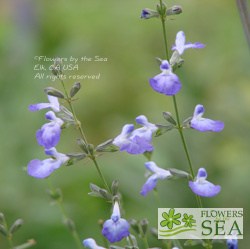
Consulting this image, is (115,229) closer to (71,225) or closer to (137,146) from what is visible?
(137,146)

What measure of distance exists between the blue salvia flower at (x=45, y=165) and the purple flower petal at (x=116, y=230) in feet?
0.43

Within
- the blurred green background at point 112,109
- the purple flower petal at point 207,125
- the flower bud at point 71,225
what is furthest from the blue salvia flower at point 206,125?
the blurred green background at point 112,109

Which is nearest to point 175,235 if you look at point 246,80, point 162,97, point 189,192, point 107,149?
point 107,149

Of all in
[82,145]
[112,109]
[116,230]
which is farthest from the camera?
[112,109]

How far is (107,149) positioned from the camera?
758 mm

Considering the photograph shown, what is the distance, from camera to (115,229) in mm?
639

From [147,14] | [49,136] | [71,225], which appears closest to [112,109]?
[71,225]

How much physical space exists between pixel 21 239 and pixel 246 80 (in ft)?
4.24

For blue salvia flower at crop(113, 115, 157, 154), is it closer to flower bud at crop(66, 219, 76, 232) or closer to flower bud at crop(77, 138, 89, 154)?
flower bud at crop(77, 138, 89, 154)

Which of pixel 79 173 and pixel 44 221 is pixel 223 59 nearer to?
pixel 79 173

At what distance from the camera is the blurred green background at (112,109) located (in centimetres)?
171

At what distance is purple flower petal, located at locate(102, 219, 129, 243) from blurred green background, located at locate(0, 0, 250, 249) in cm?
100

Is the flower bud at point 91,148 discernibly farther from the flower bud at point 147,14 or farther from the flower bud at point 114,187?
the flower bud at point 147,14

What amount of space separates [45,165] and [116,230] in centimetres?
18
